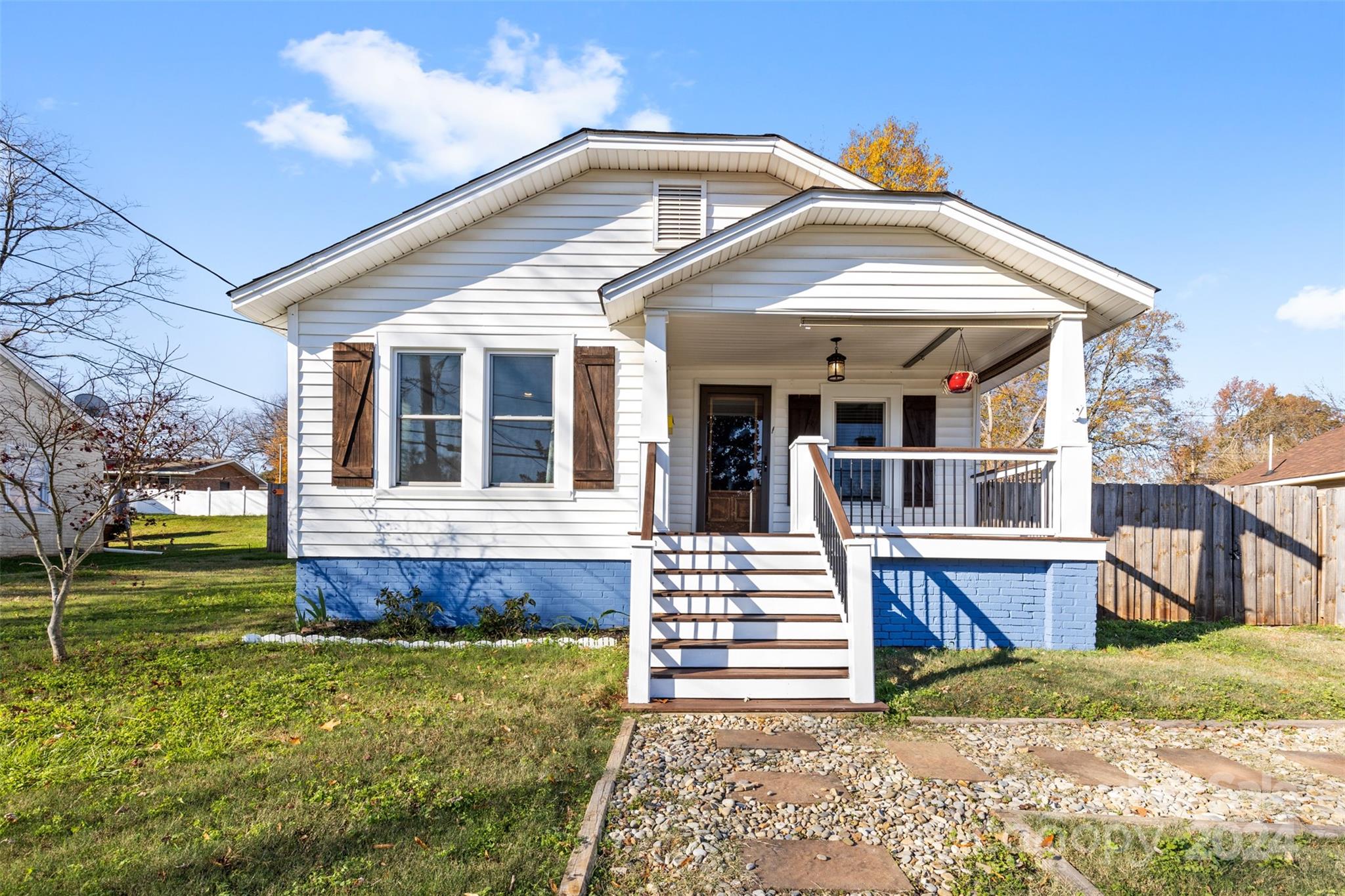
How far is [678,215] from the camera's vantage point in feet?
27.3

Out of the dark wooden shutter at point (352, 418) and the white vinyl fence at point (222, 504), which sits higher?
the dark wooden shutter at point (352, 418)

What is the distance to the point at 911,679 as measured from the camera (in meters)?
6.02

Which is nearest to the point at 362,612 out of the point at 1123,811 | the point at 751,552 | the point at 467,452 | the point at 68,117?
the point at 467,452

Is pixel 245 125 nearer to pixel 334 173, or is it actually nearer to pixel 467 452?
pixel 334 173

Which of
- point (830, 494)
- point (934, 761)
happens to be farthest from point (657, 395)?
point (934, 761)

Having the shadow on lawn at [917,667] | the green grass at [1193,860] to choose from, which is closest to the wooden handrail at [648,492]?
the shadow on lawn at [917,667]

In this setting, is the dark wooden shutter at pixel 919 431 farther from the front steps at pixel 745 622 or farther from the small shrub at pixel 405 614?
the small shrub at pixel 405 614

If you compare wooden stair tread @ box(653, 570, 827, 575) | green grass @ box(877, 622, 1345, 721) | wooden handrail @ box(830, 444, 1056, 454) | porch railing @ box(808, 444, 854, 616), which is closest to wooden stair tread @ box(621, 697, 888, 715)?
green grass @ box(877, 622, 1345, 721)

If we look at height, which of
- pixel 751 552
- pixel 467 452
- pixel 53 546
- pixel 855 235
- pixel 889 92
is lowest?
pixel 53 546

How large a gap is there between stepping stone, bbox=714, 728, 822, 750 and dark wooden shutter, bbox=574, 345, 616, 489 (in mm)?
3634

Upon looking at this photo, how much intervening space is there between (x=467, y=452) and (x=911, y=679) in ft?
16.3

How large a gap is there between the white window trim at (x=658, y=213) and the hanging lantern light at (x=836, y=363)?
196cm

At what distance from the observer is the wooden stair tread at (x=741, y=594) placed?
6211 millimetres

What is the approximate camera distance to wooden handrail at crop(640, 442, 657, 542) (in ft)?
18.5
